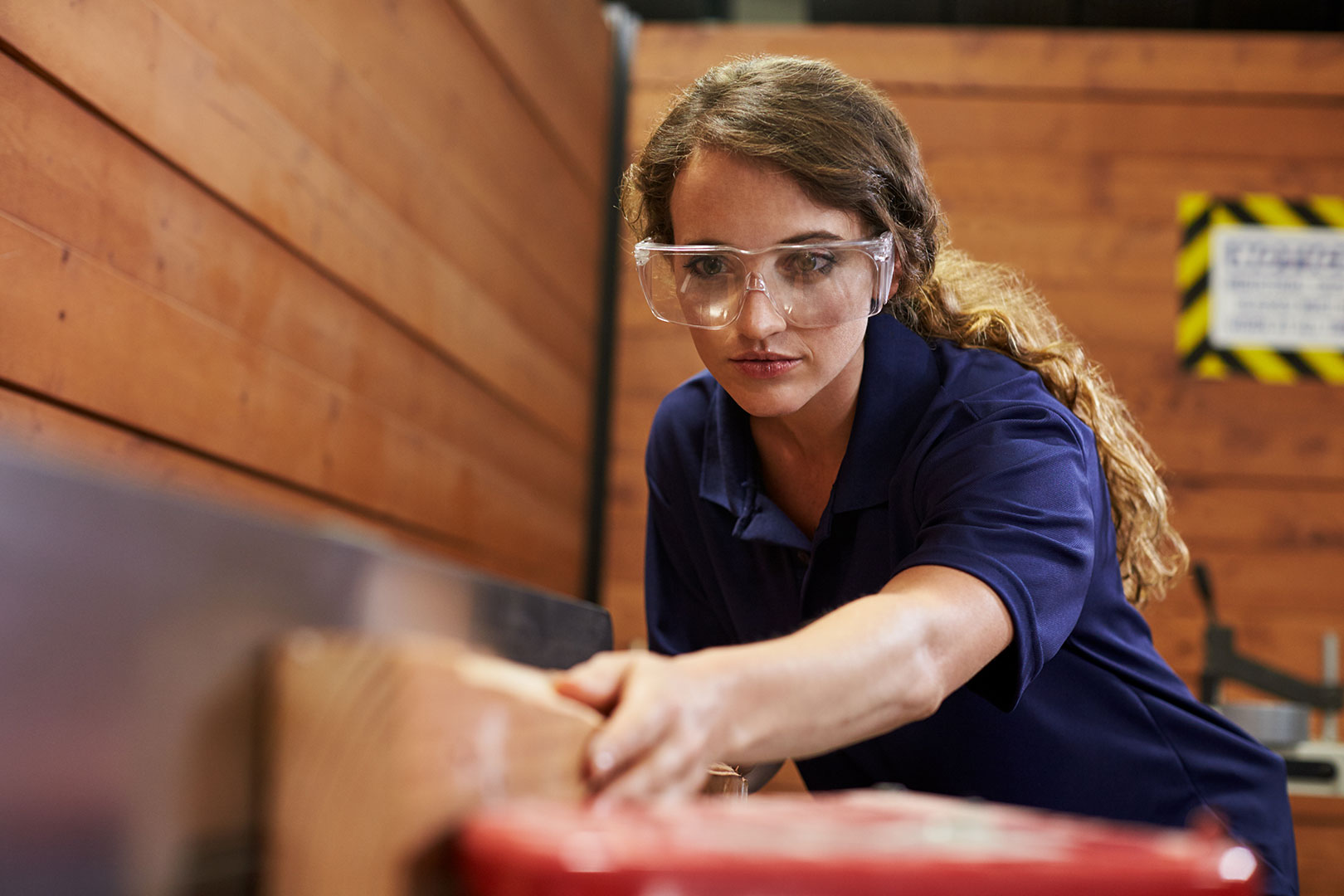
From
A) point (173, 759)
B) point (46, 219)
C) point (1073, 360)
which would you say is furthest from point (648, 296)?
point (173, 759)

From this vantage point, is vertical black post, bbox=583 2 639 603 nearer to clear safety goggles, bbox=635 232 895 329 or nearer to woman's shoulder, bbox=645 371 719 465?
woman's shoulder, bbox=645 371 719 465

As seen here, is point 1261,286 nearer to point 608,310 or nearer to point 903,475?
point 608,310

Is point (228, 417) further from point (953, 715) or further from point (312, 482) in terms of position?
point (953, 715)

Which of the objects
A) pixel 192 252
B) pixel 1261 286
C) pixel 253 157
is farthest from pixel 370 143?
pixel 1261 286

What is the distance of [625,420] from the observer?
363 cm

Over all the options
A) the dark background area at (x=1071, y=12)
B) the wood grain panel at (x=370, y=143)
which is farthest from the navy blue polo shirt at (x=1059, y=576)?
the dark background area at (x=1071, y=12)

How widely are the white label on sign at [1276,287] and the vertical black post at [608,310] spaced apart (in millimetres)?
1759

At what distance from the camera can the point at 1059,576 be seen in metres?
0.81

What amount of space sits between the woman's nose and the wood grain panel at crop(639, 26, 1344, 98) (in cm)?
276

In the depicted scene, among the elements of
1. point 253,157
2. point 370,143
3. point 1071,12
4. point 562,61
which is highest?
point 1071,12

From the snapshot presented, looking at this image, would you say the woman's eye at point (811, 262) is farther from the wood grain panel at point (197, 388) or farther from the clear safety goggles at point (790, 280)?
the wood grain panel at point (197, 388)

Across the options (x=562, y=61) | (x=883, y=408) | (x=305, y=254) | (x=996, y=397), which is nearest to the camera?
(x=996, y=397)

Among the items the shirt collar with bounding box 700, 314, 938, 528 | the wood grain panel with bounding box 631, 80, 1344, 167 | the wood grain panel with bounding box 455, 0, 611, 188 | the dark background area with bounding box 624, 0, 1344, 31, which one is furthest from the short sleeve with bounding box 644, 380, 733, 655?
the dark background area with bounding box 624, 0, 1344, 31

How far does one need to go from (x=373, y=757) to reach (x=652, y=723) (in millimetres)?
125
